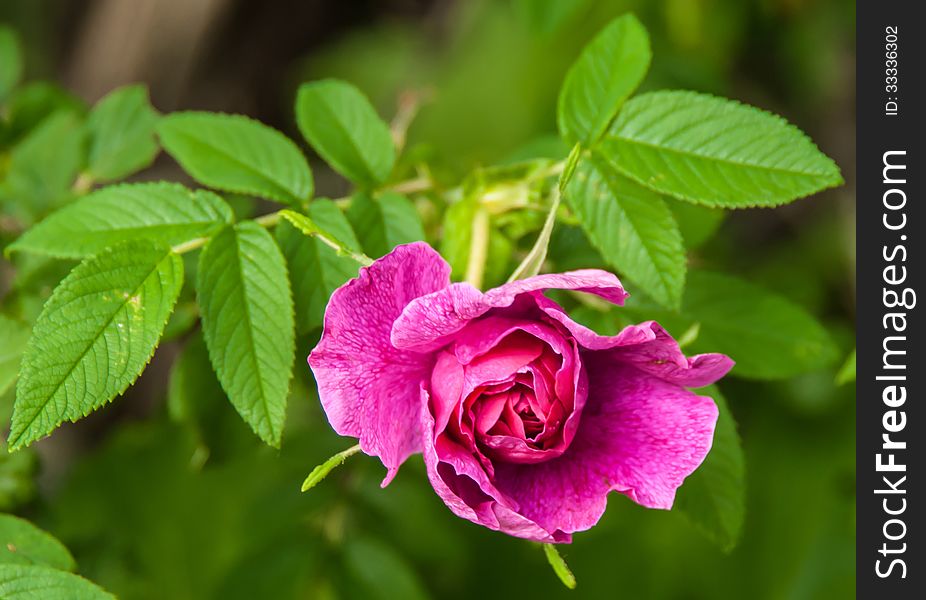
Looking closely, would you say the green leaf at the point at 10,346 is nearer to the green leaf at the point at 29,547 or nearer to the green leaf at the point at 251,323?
the green leaf at the point at 29,547

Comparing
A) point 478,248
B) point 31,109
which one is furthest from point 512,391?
point 31,109

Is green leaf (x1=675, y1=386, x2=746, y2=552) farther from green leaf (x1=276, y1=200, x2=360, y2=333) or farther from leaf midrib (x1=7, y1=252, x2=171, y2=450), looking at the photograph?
leaf midrib (x1=7, y1=252, x2=171, y2=450)

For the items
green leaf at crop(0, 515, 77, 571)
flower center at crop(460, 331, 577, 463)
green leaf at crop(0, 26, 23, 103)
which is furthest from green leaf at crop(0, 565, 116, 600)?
green leaf at crop(0, 26, 23, 103)

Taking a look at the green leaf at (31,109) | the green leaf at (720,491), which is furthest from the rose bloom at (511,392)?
the green leaf at (31,109)

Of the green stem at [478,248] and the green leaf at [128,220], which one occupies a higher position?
the green leaf at [128,220]

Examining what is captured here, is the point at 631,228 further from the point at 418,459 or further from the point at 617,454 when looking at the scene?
the point at 418,459
